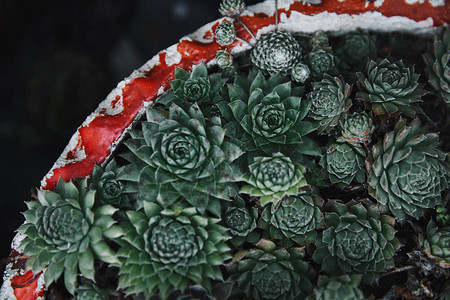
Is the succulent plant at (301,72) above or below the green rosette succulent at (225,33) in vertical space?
below

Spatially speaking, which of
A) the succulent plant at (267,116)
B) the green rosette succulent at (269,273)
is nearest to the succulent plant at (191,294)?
the green rosette succulent at (269,273)

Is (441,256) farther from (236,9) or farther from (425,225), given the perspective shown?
(236,9)

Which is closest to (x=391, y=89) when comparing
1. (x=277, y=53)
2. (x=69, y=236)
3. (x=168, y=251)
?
(x=277, y=53)

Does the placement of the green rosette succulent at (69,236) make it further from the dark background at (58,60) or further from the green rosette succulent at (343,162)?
the dark background at (58,60)

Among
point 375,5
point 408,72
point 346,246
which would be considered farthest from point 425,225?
point 375,5

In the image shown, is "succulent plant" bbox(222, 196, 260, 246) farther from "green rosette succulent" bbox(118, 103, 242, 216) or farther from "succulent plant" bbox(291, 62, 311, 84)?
"succulent plant" bbox(291, 62, 311, 84)
